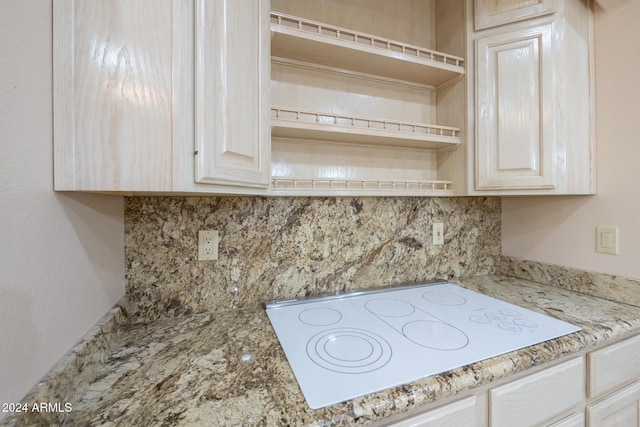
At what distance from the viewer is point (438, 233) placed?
1374mm

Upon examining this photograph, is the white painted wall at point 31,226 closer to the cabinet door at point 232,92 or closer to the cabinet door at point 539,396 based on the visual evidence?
the cabinet door at point 232,92

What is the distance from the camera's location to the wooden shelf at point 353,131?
96 cm

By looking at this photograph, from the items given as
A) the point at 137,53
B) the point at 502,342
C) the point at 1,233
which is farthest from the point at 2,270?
the point at 502,342

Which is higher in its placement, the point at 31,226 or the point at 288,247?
the point at 31,226

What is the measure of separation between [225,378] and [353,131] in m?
0.90

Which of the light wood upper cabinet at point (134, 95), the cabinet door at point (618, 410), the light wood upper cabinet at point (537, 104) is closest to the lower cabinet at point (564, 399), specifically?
the cabinet door at point (618, 410)

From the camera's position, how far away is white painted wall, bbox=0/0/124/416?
16.5 inches

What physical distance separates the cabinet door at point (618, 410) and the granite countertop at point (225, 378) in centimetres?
20

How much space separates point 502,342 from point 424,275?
0.61 metres

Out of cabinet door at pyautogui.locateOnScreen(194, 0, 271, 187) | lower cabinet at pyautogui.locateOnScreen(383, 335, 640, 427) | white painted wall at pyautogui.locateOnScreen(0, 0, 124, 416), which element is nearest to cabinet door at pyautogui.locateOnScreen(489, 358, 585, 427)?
lower cabinet at pyautogui.locateOnScreen(383, 335, 640, 427)

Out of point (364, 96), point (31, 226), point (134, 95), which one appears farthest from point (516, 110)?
point (31, 226)

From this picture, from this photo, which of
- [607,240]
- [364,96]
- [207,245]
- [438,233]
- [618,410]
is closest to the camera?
[618,410]

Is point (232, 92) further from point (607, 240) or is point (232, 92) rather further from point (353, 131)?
point (607, 240)

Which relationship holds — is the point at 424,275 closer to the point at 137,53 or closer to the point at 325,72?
the point at 325,72
